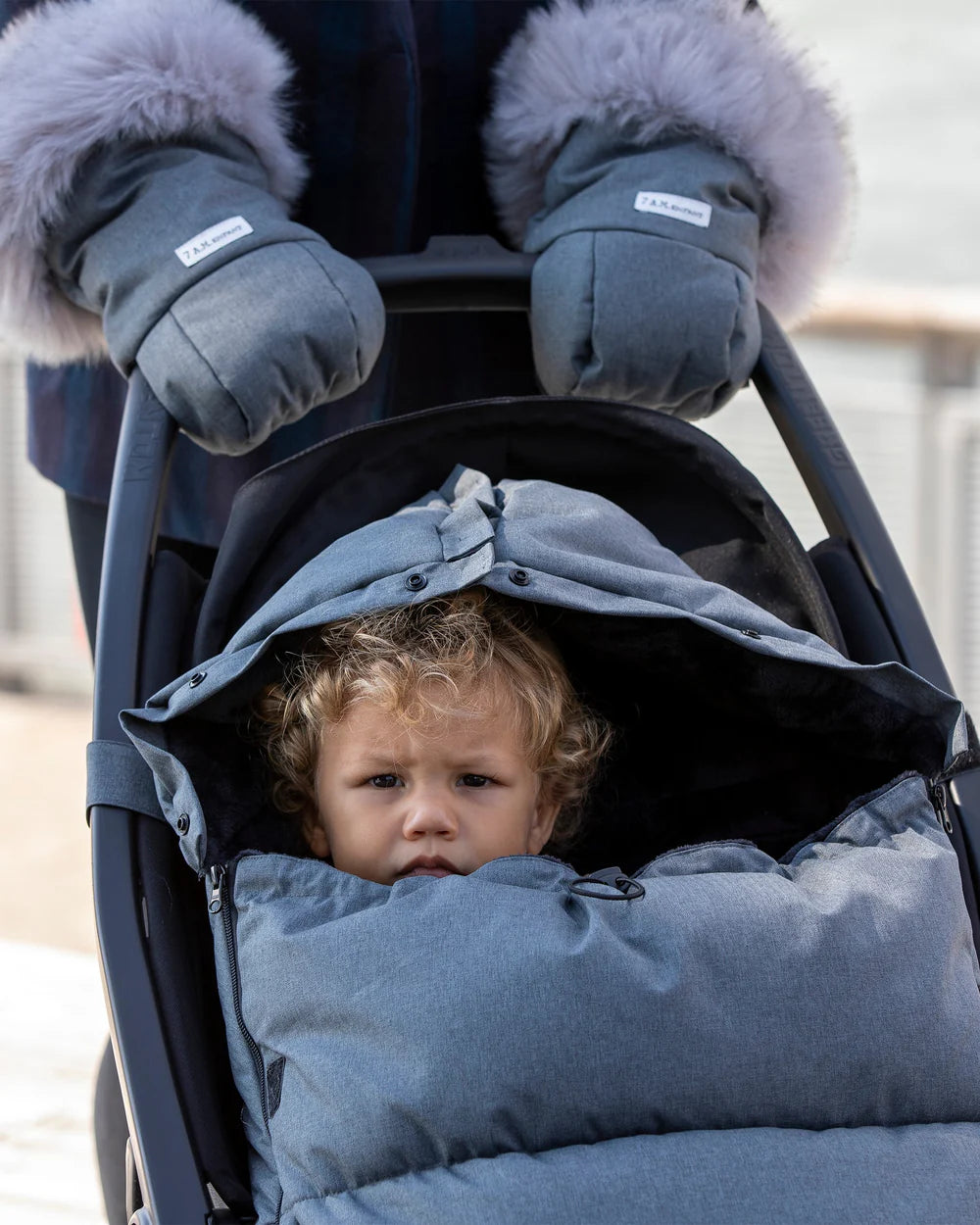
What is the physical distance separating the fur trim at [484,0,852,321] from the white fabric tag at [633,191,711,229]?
8cm

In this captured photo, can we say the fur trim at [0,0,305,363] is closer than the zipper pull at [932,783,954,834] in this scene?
No

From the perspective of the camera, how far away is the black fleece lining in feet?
4.12

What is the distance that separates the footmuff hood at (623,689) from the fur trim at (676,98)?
0.38 metres

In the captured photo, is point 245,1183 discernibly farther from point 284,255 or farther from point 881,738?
point 284,255

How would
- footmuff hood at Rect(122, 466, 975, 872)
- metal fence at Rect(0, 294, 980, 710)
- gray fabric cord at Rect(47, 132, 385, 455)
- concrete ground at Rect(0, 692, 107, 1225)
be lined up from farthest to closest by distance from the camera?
metal fence at Rect(0, 294, 980, 710) → concrete ground at Rect(0, 692, 107, 1225) → gray fabric cord at Rect(47, 132, 385, 455) → footmuff hood at Rect(122, 466, 975, 872)

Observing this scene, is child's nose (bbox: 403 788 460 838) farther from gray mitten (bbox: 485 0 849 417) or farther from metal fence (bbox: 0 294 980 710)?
metal fence (bbox: 0 294 980 710)

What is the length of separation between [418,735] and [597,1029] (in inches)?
13.4

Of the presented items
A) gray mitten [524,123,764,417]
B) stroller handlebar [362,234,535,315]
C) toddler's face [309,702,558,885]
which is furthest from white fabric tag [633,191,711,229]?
toddler's face [309,702,558,885]

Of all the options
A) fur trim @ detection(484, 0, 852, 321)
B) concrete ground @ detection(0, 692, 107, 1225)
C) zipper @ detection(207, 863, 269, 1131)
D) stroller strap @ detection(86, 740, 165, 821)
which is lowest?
concrete ground @ detection(0, 692, 107, 1225)

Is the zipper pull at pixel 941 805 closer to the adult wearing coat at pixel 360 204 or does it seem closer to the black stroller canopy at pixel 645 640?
the black stroller canopy at pixel 645 640

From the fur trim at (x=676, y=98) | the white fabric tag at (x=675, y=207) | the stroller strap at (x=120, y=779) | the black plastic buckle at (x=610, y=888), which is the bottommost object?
the black plastic buckle at (x=610, y=888)

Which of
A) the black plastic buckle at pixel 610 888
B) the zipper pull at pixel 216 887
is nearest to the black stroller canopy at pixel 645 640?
the zipper pull at pixel 216 887

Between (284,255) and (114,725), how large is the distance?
433 mm

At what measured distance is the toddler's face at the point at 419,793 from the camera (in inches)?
48.3
